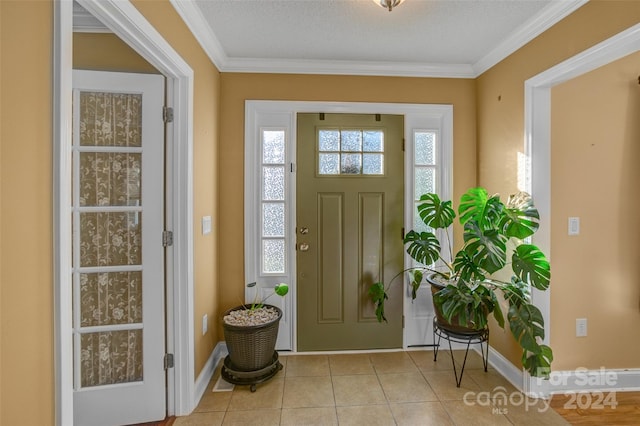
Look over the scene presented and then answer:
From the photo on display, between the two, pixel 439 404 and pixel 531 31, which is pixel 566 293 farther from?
pixel 531 31

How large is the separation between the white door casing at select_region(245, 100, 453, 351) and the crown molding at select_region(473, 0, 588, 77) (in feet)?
1.42

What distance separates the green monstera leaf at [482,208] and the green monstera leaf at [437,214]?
0.39 feet

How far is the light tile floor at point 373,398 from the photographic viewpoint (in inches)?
71.5

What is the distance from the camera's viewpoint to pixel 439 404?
1.95m

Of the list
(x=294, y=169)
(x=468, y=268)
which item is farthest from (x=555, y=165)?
(x=294, y=169)

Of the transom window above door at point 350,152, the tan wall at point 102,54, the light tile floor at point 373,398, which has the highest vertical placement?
the tan wall at point 102,54

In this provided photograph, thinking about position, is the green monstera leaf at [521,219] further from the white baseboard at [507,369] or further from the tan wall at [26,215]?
the tan wall at [26,215]

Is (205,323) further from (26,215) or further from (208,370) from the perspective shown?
(26,215)

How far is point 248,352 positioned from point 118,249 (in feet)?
3.51

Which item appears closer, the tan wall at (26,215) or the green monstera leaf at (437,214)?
the tan wall at (26,215)

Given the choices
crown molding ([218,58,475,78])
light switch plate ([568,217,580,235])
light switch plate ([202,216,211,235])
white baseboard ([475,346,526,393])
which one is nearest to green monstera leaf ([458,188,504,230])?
light switch plate ([568,217,580,235])

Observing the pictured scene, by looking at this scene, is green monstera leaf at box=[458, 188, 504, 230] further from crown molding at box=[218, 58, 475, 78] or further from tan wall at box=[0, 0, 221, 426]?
tan wall at box=[0, 0, 221, 426]

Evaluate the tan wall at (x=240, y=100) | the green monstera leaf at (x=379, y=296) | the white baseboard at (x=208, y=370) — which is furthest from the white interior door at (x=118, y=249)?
the green monstera leaf at (x=379, y=296)

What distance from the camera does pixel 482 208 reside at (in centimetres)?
210
